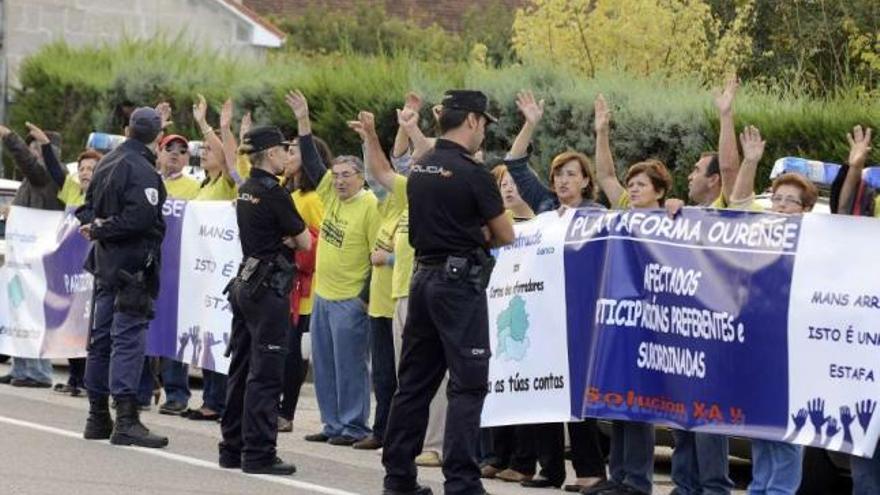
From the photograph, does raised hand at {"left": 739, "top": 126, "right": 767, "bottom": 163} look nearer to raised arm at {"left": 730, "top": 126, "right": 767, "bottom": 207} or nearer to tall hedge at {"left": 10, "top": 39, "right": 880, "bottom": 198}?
raised arm at {"left": 730, "top": 126, "right": 767, "bottom": 207}

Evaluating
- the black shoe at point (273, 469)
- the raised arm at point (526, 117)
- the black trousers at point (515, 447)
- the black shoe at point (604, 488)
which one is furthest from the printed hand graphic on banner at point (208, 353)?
the black shoe at point (604, 488)

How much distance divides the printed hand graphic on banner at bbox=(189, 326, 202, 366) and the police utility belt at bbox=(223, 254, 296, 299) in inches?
131

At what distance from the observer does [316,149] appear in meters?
14.0

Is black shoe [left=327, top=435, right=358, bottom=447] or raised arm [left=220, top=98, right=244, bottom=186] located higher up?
raised arm [left=220, top=98, right=244, bottom=186]

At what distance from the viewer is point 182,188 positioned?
1564 centimetres

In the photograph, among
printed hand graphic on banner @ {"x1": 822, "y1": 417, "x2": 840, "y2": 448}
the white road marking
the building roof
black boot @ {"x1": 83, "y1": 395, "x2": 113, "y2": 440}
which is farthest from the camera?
the building roof

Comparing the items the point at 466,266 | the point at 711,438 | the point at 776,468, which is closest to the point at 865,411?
the point at 776,468

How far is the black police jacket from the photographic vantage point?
12.8 metres

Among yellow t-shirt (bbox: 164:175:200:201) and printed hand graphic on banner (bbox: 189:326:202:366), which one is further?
yellow t-shirt (bbox: 164:175:200:201)

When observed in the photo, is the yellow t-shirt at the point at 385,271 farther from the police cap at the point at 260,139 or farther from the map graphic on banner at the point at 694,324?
the police cap at the point at 260,139

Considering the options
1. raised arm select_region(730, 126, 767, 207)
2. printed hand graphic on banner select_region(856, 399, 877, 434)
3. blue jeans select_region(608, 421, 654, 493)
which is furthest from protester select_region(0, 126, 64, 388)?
printed hand graphic on banner select_region(856, 399, 877, 434)

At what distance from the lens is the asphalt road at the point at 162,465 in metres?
11.1

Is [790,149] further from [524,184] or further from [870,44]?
[870,44]

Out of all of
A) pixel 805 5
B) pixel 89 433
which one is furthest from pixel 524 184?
pixel 805 5
